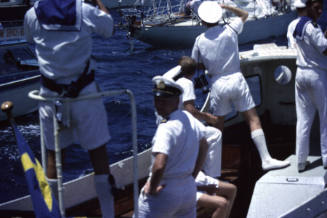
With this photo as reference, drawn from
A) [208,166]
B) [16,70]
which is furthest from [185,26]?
[208,166]

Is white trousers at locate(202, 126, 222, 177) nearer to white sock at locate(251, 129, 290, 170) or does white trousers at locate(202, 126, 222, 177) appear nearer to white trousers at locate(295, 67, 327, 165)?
white sock at locate(251, 129, 290, 170)

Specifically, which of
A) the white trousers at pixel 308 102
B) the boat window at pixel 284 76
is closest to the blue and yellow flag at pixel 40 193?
the white trousers at pixel 308 102

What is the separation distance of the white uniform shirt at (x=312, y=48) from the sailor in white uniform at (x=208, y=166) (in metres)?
1.13

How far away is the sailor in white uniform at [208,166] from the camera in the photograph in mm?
5219

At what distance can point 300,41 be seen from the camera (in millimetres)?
6207

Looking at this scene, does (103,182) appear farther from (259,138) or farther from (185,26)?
(185,26)

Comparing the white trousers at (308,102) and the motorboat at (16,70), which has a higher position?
the white trousers at (308,102)

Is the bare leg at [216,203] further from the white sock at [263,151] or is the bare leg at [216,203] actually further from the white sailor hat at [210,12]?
the white sailor hat at [210,12]

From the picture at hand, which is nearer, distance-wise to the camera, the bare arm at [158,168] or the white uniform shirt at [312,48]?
the bare arm at [158,168]

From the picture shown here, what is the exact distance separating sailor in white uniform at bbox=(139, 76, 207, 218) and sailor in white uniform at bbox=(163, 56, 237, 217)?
0.28m

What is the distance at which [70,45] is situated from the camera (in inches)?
174

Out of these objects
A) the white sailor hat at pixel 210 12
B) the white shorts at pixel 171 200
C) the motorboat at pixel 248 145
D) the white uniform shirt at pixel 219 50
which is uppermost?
the white sailor hat at pixel 210 12

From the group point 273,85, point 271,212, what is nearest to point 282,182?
point 271,212

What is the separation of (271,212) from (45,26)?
Result: 288cm
